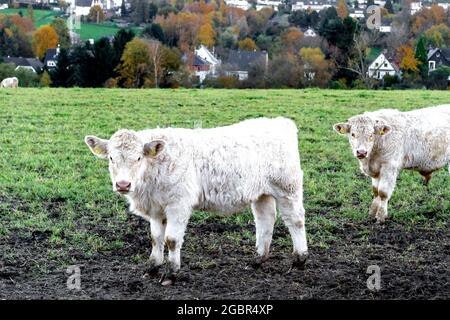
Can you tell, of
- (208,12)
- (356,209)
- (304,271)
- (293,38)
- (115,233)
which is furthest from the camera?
(208,12)

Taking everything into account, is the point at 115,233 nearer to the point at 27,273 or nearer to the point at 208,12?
the point at 27,273

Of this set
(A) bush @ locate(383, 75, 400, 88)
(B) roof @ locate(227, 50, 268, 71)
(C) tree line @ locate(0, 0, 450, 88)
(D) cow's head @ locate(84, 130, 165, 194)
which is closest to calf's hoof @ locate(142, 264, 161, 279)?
(D) cow's head @ locate(84, 130, 165, 194)

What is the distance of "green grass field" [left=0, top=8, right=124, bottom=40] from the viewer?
69.2 meters

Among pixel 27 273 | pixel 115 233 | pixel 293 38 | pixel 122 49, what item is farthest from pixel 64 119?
pixel 293 38

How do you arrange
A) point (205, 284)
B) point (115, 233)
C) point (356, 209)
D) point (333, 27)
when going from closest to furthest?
point (205, 284) → point (115, 233) → point (356, 209) → point (333, 27)

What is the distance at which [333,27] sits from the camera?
52625 millimetres

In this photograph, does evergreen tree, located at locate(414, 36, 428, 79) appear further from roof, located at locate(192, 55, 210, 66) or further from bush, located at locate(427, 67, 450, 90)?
roof, located at locate(192, 55, 210, 66)

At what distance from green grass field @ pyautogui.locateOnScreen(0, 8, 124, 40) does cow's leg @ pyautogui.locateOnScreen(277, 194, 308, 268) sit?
181 ft

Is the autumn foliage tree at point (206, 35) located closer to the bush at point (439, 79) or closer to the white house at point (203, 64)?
the white house at point (203, 64)

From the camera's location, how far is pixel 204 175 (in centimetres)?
845

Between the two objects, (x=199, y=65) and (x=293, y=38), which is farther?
(x=293, y=38)

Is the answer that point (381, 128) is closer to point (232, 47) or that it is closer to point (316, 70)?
point (316, 70)

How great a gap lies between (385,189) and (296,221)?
2979 millimetres

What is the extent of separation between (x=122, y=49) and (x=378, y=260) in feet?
134
